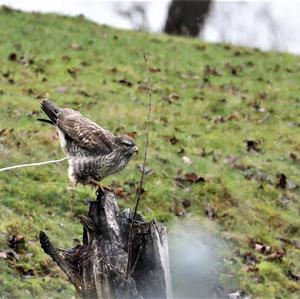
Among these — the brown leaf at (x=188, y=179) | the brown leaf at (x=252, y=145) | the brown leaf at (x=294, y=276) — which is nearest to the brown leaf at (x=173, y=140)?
the brown leaf at (x=252, y=145)

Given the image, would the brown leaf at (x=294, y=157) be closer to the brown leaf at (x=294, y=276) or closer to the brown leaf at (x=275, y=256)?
the brown leaf at (x=275, y=256)

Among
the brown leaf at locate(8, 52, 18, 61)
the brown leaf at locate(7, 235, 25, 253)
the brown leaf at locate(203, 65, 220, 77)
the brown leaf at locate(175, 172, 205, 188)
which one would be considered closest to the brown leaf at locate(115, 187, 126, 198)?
the brown leaf at locate(175, 172, 205, 188)

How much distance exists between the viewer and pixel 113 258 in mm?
4738

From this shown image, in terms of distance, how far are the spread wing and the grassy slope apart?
1.73 metres

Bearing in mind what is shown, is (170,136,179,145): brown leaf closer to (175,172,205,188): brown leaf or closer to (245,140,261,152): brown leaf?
(245,140,261,152): brown leaf

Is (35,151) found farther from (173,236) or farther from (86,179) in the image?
(86,179)

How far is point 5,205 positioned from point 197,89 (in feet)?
19.1

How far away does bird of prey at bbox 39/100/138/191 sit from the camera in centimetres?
539

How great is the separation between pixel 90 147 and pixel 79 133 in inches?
6.1

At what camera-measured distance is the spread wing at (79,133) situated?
5441 millimetres

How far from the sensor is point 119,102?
11703 mm

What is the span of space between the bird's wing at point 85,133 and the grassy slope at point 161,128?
1804 mm

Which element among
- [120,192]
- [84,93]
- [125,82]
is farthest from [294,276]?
[125,82]

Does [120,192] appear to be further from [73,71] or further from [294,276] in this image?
[73,71]
